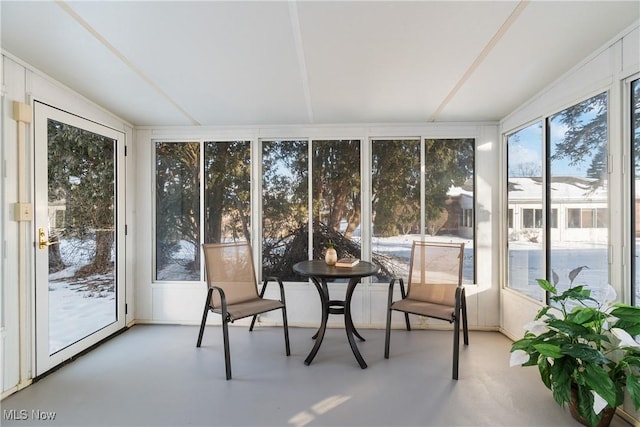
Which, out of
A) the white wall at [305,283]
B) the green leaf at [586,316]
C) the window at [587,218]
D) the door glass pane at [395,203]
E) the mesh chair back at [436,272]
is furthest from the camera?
the door glass pane at [395,203]

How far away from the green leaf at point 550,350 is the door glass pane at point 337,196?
6.81 feet

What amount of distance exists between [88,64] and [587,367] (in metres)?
3.87

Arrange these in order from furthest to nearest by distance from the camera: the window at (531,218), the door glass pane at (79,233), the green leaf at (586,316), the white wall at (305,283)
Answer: the white wall at (305,283) < the window at (531,218) < the door glass pane at (79,233) < the green leaf at (586,316)

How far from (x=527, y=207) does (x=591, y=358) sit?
173 centimetres

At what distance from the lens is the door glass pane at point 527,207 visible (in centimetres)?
293

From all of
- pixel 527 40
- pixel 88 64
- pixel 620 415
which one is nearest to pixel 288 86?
pixel 88 64

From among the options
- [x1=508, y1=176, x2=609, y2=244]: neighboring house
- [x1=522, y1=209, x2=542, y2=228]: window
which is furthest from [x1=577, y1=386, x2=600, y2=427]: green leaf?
[x1=522, y1=209, x2=542, y2=228]: window

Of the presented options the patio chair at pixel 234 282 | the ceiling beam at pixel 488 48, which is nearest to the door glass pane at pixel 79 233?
the patio chair at pixel 234 282

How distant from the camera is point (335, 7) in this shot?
5.53 ft

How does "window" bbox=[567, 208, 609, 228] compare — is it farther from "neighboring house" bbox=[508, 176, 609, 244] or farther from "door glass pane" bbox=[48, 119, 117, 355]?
"door glass pane" bbox=[48, 119, 117, 355]

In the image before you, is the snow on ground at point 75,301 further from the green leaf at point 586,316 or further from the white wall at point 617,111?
the white wall at point 617,111

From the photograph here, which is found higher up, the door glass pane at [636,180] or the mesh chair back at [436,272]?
the door glass pane at [636,180]

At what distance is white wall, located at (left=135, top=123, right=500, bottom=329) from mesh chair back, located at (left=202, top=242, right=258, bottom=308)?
20.6 inches

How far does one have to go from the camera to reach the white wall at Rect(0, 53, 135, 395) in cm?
222
